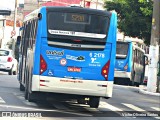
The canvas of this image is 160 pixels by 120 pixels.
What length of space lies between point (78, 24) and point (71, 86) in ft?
5.75

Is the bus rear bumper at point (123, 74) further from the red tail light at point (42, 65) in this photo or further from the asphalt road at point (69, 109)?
the red tail light at point (42, 65)

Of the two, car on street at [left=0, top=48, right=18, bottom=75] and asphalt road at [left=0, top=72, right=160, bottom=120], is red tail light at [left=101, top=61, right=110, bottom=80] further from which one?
car on street at [left=0, top=48, right=18, bottom=75]

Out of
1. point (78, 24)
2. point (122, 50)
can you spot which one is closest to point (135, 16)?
point (122, 50)

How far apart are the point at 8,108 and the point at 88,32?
3045 mm

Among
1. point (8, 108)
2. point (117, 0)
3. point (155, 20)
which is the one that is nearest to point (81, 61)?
point (8, 108)

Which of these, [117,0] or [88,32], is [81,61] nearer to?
[88,32]

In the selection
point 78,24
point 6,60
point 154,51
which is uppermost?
point 78,24

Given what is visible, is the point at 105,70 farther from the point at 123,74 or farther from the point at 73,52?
the point at 123,74

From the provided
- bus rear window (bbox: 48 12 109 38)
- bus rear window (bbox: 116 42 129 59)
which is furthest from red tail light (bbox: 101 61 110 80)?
bus rear window (bbox: 116 42 129 59)

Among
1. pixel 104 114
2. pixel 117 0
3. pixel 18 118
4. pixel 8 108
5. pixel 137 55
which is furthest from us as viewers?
pixel 137 55

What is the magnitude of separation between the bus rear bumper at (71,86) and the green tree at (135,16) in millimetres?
17309

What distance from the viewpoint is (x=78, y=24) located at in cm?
1404

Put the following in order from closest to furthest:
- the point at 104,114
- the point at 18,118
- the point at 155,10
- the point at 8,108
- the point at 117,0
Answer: the point at 18,118 < the point at 8,108 < the point at 104,114 < the point at 155,10 < the point at 117,0

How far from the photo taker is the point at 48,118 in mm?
12273
